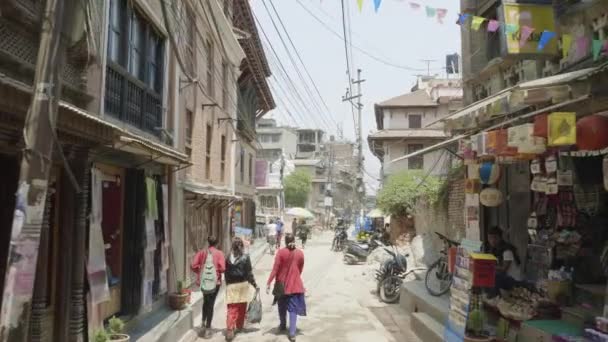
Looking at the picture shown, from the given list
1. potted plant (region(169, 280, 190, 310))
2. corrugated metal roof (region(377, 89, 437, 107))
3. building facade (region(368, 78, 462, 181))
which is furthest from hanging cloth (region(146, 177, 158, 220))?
corrugated metal roof (region(377, 89, 437, 107))

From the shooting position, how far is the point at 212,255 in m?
9.48

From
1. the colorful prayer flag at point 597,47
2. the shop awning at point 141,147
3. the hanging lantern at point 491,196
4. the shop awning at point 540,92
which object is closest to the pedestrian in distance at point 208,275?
the shop awning at point 141,147

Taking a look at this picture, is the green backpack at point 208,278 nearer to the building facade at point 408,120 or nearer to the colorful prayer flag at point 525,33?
the colorful prayer flag at point 525,33

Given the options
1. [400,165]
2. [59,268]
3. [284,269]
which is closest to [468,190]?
[284,269]

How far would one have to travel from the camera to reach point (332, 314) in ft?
38.0

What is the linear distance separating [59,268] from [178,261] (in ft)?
17.1

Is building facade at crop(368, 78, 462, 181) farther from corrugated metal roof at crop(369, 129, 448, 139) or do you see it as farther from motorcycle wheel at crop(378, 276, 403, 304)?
motorcycle wheel at crop(378, 276, 403, 304)

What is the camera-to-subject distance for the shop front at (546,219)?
6.11 meters

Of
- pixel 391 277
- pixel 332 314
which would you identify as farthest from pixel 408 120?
pixel 332 314

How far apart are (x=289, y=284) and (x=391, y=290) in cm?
476

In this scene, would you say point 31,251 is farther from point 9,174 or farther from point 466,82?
point 466,82

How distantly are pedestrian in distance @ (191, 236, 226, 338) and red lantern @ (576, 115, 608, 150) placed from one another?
6275 mm

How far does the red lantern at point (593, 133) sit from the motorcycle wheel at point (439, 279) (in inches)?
207

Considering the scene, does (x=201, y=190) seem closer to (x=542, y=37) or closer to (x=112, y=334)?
(x=112, y=334)
